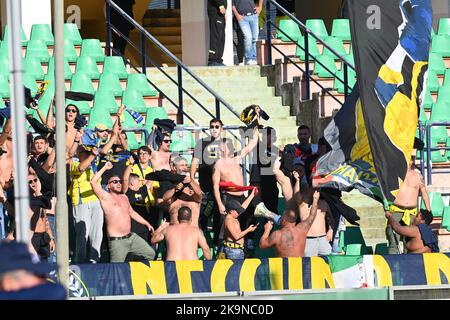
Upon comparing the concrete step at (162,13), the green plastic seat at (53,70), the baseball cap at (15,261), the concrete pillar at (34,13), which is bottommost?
the baseball cap at (15,261)

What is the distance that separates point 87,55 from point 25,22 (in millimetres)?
1974

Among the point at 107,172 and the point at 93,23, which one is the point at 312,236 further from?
the point at 93,23

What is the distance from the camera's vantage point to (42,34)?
707 inches

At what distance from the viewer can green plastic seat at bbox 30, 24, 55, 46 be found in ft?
58.7

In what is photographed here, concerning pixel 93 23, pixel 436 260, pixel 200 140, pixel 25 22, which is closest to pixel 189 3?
pixel 25 22

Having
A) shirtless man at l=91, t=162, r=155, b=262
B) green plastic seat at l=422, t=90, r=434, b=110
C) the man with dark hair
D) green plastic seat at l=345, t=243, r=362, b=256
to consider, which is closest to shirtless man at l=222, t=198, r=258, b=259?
shirtless man at l=91, t=162, r=155, b=262

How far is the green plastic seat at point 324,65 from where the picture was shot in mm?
18344

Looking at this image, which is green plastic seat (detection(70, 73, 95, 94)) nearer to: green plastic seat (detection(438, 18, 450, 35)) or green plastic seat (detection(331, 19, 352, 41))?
green plastic seat (detection(331, 19, 352, 41))

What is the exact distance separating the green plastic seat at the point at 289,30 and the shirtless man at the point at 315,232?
5.10 meters

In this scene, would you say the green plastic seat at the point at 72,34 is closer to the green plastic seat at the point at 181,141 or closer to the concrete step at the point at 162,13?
the green plastic seat at the point at 181,141

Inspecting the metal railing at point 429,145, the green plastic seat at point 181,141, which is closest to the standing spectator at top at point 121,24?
the green plastic seat at point 181,141

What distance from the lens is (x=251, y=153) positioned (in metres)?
15.3

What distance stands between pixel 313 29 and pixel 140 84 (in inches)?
129

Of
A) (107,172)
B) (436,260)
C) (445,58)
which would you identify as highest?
(445,58)
